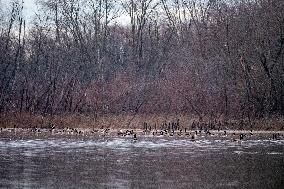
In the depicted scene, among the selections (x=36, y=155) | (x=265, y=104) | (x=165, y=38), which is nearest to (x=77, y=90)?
(x=265, y=104)

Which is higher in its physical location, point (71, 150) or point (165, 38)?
point (165, 38)

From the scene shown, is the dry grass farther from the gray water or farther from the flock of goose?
the gray water

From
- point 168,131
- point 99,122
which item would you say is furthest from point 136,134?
point 99,122

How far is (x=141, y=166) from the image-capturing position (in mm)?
17625

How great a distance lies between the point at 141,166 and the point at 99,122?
2248cm

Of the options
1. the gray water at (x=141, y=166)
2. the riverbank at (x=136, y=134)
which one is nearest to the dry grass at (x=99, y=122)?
the riverbank at (x=136, y=134)

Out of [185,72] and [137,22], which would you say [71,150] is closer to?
[185,72]

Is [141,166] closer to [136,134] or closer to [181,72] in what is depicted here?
[136,134]

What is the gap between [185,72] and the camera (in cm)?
4909

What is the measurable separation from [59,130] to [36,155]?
15083 mm

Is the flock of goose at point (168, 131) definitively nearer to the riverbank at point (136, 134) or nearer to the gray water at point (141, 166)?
the riverbank at point (136, 134)

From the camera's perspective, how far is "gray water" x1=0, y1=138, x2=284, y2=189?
13883mm

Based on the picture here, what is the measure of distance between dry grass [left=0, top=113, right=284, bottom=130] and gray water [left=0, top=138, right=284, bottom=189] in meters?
11.3

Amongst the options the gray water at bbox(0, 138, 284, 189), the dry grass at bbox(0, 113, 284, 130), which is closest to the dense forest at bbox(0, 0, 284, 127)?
the dry grass at bbox(0, 113, 284, 130)
